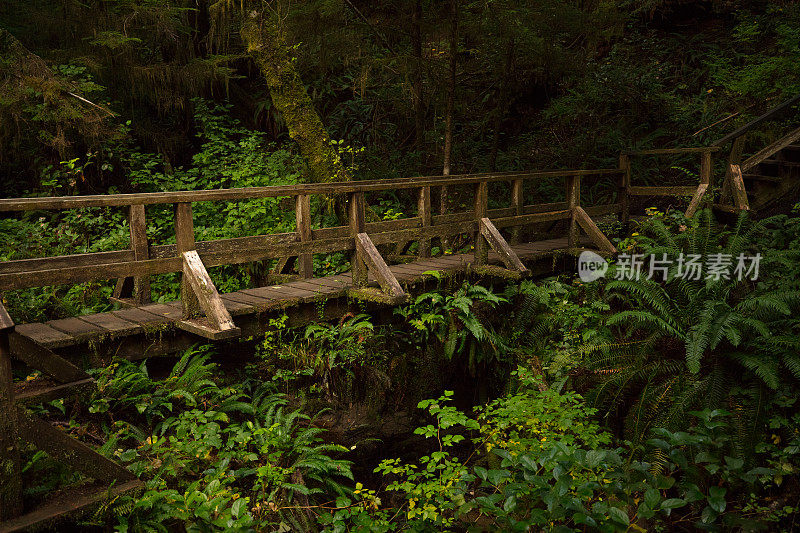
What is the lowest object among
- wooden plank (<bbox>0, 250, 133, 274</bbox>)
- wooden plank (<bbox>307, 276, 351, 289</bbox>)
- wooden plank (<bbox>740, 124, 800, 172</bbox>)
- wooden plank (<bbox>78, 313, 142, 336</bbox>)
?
wooden plank (<bbox>307, 276, 351, 289</bbox>)

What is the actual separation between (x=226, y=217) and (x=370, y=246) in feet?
18.0

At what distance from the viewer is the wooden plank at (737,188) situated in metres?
10.3

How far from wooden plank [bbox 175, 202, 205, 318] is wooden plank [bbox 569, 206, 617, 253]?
6.26m

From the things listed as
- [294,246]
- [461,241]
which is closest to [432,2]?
[461,241]

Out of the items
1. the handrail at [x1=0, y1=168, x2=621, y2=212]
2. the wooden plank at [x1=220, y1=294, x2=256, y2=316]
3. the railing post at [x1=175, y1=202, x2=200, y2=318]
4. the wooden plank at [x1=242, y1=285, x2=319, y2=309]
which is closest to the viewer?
the handrail at [x1=0, y1=168, x2=621, y2=212]

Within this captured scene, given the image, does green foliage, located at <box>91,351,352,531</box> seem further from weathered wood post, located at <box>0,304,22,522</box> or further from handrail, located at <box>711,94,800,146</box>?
handrail, located at <box>711,94,800,146</box>

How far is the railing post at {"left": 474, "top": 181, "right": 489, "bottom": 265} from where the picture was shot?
834 centimetres

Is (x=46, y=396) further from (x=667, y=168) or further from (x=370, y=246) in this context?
(x=667, y=168)

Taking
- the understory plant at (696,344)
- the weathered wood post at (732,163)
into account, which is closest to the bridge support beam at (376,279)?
the understory plant at (696,344)

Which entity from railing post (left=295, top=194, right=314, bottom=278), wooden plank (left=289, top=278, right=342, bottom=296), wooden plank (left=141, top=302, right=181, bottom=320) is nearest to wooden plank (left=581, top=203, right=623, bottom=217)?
wooden plank (left=289, top=278, right=342, bottom=296)

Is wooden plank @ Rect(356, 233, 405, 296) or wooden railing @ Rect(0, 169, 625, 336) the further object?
wooden plank @ Rect(356, 233, 405, 296)

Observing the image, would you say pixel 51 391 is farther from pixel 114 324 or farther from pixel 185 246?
pixel 185 246

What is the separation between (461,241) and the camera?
37.3 ft

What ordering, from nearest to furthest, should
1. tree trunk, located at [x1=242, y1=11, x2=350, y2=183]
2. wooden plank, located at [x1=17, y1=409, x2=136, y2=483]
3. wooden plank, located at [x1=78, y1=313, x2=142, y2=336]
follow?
1. wooden plank, located at [x1=17, y1=409, x2=136, y2=483]
2. wooden plank, located at [x1=78, y1=313, x2=142, y2=336]
3. tree trunk, located at [x1=242, y1=11, x2=350, y2=183]
